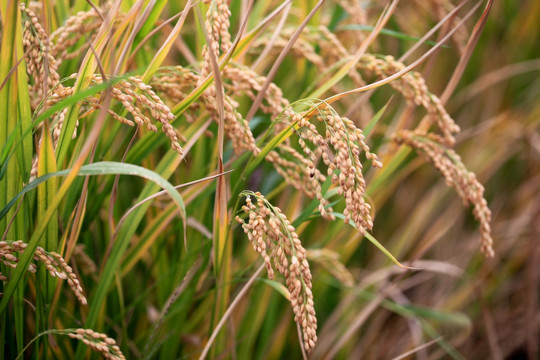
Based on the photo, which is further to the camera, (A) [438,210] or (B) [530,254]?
(A) [438,210]

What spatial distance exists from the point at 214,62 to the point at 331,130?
207 millimetres

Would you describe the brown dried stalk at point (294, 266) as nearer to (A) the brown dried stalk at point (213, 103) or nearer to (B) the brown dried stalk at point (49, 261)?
(A) the brown dried stalk at point (213, 103)

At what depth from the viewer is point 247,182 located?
1.45 metres

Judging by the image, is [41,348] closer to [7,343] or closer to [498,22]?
[7,343]

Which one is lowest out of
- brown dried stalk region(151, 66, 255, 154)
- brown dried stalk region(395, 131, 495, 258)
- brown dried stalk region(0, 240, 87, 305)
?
brown dried stalk region(0, 240, 87, 305)

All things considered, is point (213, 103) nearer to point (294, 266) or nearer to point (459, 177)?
point (294, 266)

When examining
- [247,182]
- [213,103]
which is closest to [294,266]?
[213,103]

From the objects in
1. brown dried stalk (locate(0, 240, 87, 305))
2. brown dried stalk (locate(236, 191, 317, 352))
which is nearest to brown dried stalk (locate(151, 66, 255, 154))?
brown dried stalk (locate(236, 191, 317, 352))

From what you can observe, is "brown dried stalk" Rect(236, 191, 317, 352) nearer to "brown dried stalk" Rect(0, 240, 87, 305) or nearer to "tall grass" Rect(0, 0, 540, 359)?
"tall grass" Rect(0, 0, 540, 359)

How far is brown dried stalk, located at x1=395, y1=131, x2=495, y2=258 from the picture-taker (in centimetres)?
108

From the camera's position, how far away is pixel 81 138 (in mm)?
1030

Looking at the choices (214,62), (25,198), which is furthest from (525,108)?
(25,198)

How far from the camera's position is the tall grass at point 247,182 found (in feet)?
2.79

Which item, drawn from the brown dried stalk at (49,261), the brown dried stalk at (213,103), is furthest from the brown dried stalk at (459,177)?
the brown dried stalk at (49,261)
